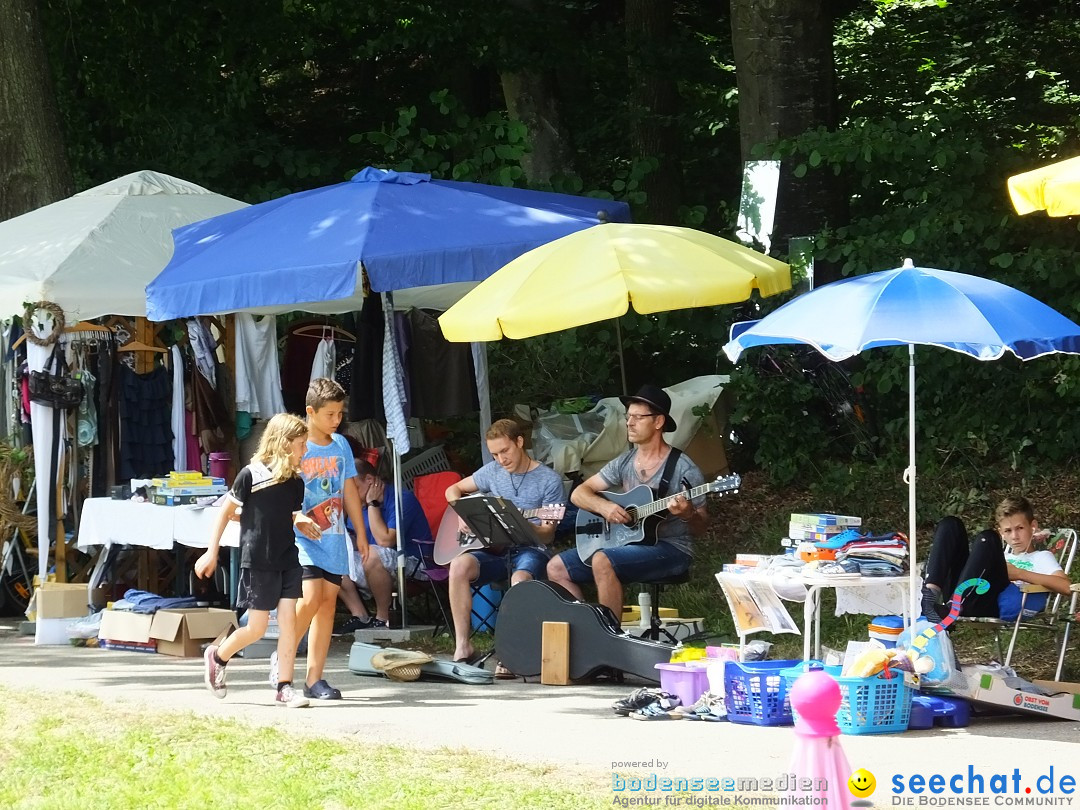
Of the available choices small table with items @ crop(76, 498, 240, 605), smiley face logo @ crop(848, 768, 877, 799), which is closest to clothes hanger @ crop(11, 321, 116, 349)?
small table with items @ crop(76, 498, 240, 605)

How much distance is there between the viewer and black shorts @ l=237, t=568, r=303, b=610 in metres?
7.50

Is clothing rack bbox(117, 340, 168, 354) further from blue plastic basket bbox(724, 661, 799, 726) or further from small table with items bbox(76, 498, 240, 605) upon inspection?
blue plastic basket bbox(724, 661, 799, 726)

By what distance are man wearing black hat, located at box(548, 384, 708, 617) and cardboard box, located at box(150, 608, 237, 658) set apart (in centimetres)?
218

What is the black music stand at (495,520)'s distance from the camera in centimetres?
856

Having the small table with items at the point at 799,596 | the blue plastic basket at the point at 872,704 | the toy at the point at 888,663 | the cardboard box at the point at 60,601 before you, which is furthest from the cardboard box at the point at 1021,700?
the cardboard box at the point at 60,601

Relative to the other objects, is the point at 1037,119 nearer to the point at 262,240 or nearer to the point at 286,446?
the point at 262,240

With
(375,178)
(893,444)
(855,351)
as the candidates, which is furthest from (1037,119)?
(855,351)

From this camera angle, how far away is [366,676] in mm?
8406

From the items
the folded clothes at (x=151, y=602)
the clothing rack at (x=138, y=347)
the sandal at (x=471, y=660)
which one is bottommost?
the sandal at (x=471, y=660)

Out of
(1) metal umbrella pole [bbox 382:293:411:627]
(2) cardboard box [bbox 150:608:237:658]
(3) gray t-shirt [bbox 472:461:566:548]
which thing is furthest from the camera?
(1) metal umbrella pole [bbox 382:293:411:627]

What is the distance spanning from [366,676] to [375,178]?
A: 10.4 ft

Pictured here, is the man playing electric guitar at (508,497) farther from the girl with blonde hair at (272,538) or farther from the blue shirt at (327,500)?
the girl with blonde hair at (272,538)

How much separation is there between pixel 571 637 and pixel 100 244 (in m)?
5.00

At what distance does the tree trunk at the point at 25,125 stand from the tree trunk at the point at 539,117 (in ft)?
14.5
